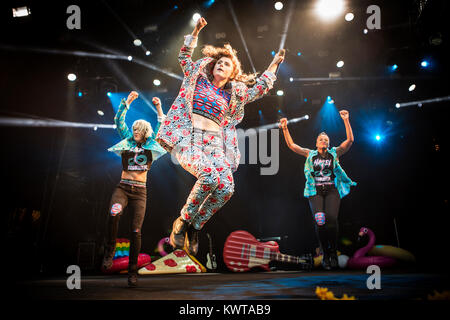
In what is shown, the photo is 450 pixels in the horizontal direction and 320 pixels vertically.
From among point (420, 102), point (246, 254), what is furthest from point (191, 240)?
point (420, 102)

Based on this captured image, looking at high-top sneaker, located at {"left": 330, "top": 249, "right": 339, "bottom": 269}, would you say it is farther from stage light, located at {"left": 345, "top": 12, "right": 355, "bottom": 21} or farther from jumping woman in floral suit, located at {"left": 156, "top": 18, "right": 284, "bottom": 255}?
stage light, located at {"left": 345, "top": 12, "right": 355, "bottom": 21}

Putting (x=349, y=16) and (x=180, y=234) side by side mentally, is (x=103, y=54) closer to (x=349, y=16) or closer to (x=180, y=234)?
(x=349, y=16)

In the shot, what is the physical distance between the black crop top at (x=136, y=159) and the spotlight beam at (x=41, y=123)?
164 inches

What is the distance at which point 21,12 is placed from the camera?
602cm

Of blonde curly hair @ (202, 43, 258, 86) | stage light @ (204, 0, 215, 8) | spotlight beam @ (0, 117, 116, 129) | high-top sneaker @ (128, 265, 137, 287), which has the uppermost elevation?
stage light @ (204, 0, 215, 8)

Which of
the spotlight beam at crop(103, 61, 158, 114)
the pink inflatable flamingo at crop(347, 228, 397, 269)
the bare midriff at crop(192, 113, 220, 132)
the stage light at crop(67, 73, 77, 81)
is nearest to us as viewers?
the bare midriff at crop(192, 113, 220, 132)

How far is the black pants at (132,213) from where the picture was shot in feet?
9.75

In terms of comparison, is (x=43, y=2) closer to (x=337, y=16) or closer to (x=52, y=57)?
(x=52, y=57)

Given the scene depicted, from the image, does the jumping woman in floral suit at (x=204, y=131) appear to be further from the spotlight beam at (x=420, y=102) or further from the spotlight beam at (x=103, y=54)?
the spotlight beam at (x=420, y=102)

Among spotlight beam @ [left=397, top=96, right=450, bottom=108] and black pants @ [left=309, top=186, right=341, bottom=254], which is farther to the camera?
spotlight beam @ [left=397, top=96, right=450, bottom=108]

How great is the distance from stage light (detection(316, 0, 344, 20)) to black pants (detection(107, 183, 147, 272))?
484 centimetres

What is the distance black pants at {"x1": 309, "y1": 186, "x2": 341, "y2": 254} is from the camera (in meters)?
4.55

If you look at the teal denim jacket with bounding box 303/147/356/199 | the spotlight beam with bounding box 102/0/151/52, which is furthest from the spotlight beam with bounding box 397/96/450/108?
the spotlight beam with bounding box 102/0/151/52
